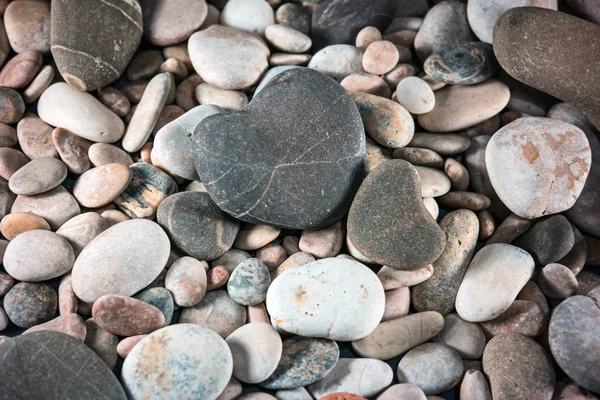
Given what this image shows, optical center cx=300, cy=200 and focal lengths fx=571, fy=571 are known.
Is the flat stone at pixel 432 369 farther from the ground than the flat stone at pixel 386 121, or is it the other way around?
the flat stone at pixel 386 121

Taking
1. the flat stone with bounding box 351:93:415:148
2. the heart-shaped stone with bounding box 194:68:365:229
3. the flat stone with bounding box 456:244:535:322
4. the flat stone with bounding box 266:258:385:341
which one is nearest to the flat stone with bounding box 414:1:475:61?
the flat stone with bounding box 351:93:415:148

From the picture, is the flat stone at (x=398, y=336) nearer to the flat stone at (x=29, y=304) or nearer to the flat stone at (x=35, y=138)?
the flat stone at (x=29, y=304)

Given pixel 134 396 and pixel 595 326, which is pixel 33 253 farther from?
pixel 595 326

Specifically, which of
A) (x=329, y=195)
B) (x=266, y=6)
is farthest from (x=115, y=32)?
(x=329, y=195)

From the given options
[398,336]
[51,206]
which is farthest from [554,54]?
[51,206]

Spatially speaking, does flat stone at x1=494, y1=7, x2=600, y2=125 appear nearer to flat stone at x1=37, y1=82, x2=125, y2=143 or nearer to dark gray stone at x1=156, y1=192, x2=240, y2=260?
dark gray stone at x1=156, y1=192, x2=240, y2=260

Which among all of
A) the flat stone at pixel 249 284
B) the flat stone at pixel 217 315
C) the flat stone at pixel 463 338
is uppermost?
the flat stone at pixel 249 284

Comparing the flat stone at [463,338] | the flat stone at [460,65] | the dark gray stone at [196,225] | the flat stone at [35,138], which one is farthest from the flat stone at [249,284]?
the flat stone at [460,65]
